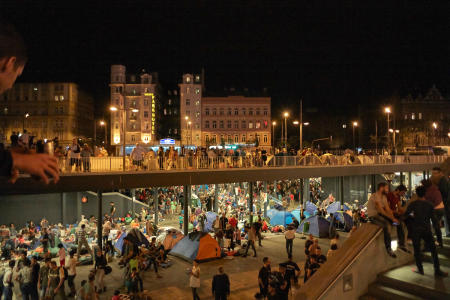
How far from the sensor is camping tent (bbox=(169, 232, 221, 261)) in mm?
16062

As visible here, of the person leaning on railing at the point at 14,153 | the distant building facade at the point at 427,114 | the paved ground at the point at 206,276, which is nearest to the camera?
the person leaning on railing at the point at 14,153

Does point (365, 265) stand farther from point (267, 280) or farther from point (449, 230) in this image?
point (267, 280)

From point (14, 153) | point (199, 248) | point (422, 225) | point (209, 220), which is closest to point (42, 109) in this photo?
point (209, 220)

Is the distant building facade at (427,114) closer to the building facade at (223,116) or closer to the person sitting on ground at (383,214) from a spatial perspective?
the building facade at (223,116)

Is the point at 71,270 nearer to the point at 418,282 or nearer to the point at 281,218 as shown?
the point at 418,282

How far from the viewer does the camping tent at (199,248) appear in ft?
52.7

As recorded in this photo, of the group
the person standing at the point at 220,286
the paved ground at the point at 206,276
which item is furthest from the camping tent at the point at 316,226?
the person standing at the point at 220,286

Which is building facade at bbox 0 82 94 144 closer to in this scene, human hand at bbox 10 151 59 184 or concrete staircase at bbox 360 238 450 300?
concrete staircase at bbox 360 238 450 300

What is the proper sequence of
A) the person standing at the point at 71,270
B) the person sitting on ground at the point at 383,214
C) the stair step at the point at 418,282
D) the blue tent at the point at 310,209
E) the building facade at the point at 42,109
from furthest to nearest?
the building facade at the point at 42,109, the blue tent at the point at 310,209, the person standing at the point at 71,270, the person sitting on ground at the point at 383,214, the stair step at the point at 418,282

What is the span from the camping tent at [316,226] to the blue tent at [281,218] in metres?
1.49

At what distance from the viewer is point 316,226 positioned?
21016 mm

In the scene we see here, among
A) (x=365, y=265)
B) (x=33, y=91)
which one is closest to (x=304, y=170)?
(x=365, y=265)

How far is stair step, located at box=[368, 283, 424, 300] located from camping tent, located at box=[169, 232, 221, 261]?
10.3 meters

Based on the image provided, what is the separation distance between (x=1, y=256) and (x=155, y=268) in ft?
24.5
